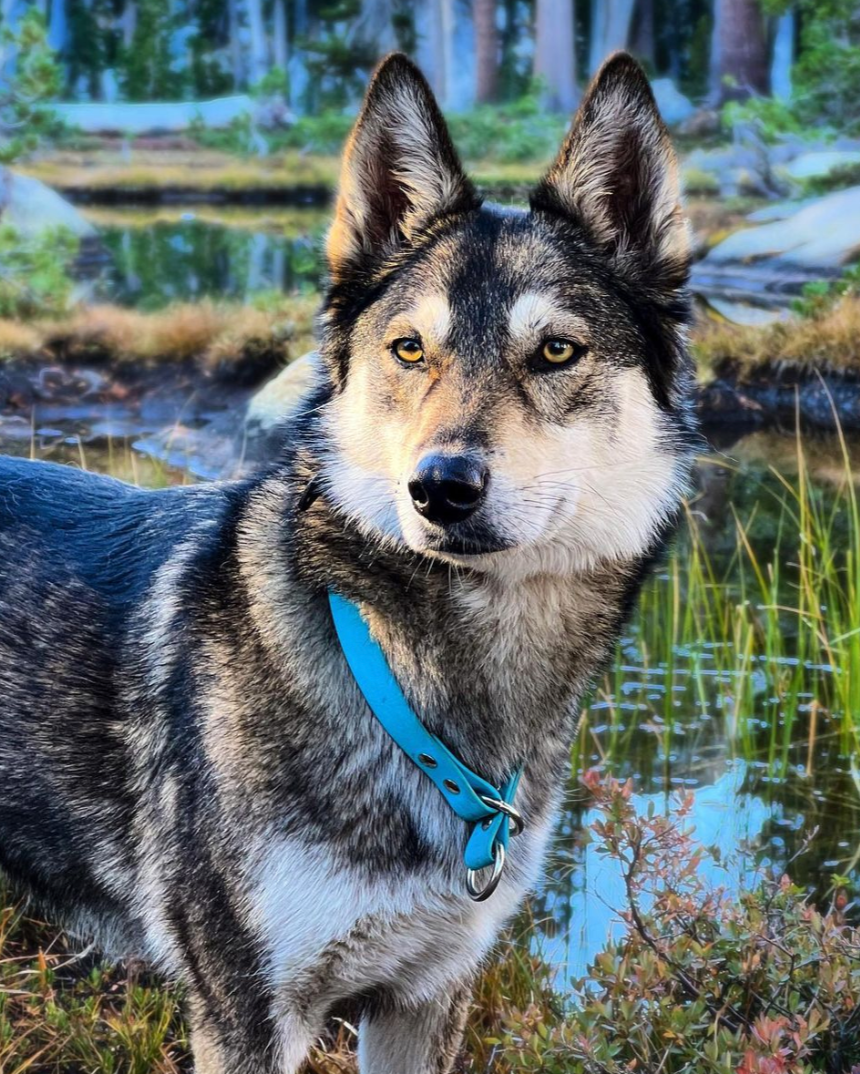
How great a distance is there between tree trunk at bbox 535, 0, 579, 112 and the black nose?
5233mm

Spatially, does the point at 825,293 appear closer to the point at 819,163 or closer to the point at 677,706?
the point at 819,163

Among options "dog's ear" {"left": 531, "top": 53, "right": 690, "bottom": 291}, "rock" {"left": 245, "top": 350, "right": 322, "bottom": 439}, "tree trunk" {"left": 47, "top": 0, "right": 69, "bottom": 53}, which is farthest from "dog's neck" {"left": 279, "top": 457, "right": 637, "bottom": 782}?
"tree trunk" {"left": 47, "top": 0, "right": 69, "bottom": 53}

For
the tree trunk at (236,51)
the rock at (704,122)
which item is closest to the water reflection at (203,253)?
the tree trunk at (236,51)

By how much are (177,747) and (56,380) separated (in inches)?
182

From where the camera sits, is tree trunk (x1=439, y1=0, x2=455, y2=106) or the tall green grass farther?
tree trunk (x1=439, y1=0, x2=455, y2=106)

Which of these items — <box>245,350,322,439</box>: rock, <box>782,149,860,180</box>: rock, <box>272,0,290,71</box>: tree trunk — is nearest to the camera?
<box>245,350,322,439</box>: rock

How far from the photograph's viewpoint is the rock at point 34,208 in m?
6.45

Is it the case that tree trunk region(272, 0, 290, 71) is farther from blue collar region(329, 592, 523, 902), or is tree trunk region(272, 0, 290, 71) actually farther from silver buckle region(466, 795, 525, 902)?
silver buckle region(466, 795, 525, 902)

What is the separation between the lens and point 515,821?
1984 mm

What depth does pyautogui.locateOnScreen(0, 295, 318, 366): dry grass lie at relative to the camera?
6578mm

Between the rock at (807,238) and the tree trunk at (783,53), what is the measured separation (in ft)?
2.21

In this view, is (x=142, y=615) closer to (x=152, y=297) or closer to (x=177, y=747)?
(x=177, y=747)

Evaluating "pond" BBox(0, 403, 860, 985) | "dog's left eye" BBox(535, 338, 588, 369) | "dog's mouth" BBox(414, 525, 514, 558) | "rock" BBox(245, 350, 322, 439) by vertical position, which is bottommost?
"pond" BBox(0, 403, 860, 985)

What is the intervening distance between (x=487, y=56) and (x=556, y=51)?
0.38m
